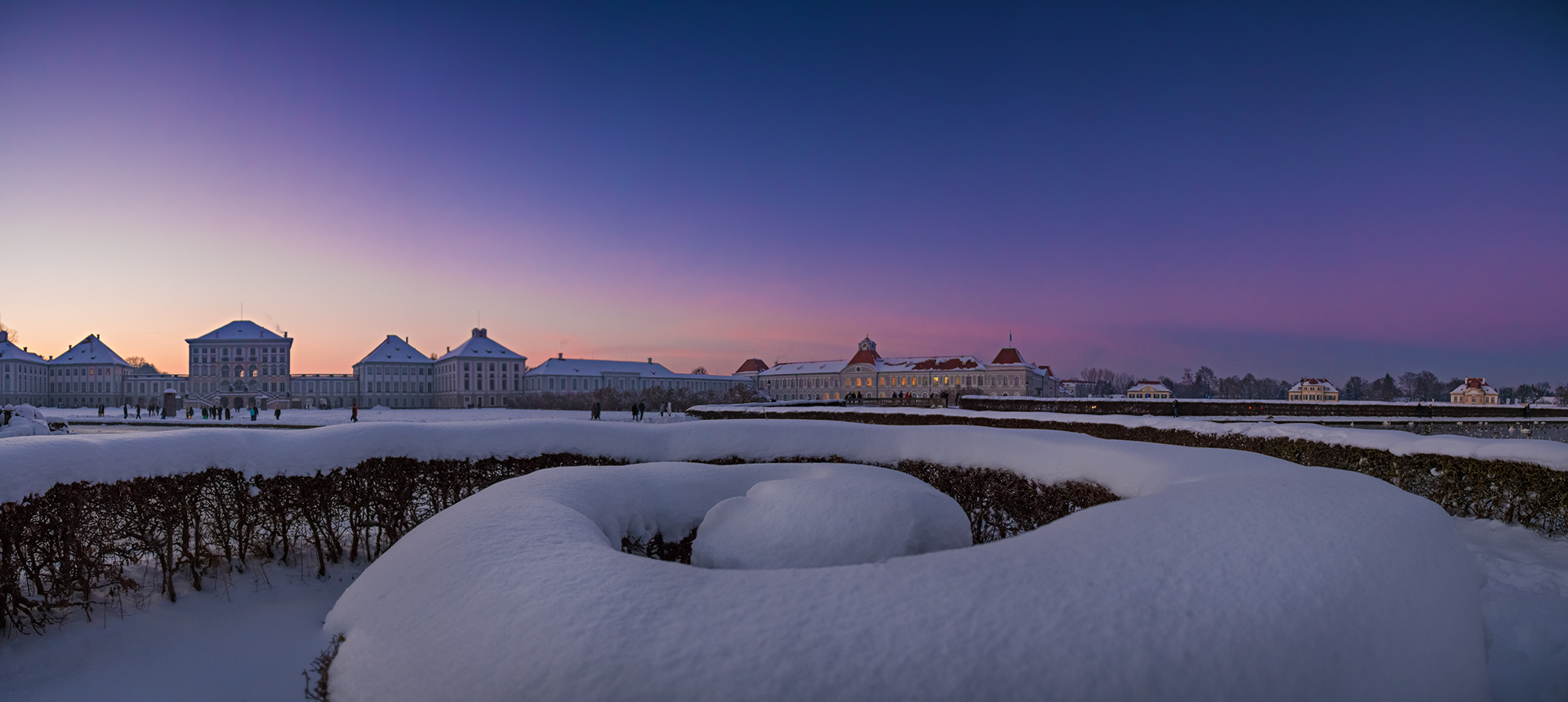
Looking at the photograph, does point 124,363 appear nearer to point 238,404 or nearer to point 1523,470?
point 238,404

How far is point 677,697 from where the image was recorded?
2117 millimetres

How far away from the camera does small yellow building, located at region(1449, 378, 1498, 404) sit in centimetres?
7431

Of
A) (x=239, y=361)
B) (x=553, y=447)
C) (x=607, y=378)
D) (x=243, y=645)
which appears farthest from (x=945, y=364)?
(x=239, y=361)

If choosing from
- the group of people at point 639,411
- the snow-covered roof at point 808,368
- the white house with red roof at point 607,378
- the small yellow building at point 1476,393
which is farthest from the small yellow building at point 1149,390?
the group of people at point 639,411

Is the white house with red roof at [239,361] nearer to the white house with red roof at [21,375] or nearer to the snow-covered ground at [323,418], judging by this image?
the white house with red roof at [21,375]

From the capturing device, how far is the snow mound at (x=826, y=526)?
415 centimetres

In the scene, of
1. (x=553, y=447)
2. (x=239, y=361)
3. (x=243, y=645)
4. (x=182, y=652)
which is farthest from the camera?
(x=239, y=361)

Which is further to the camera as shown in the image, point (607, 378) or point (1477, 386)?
point (607, 378)

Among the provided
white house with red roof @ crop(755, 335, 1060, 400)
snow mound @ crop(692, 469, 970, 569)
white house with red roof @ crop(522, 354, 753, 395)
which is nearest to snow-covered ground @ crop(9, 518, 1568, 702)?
snow mound @ crop(692, 469, 970, 569)

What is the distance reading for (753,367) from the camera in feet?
420

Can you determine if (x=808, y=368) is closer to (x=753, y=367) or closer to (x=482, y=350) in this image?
(x=753, y=367)

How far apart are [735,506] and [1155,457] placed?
458cm

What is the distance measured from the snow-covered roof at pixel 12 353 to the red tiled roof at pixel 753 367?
105504 mm

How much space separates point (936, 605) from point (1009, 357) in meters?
97.2
